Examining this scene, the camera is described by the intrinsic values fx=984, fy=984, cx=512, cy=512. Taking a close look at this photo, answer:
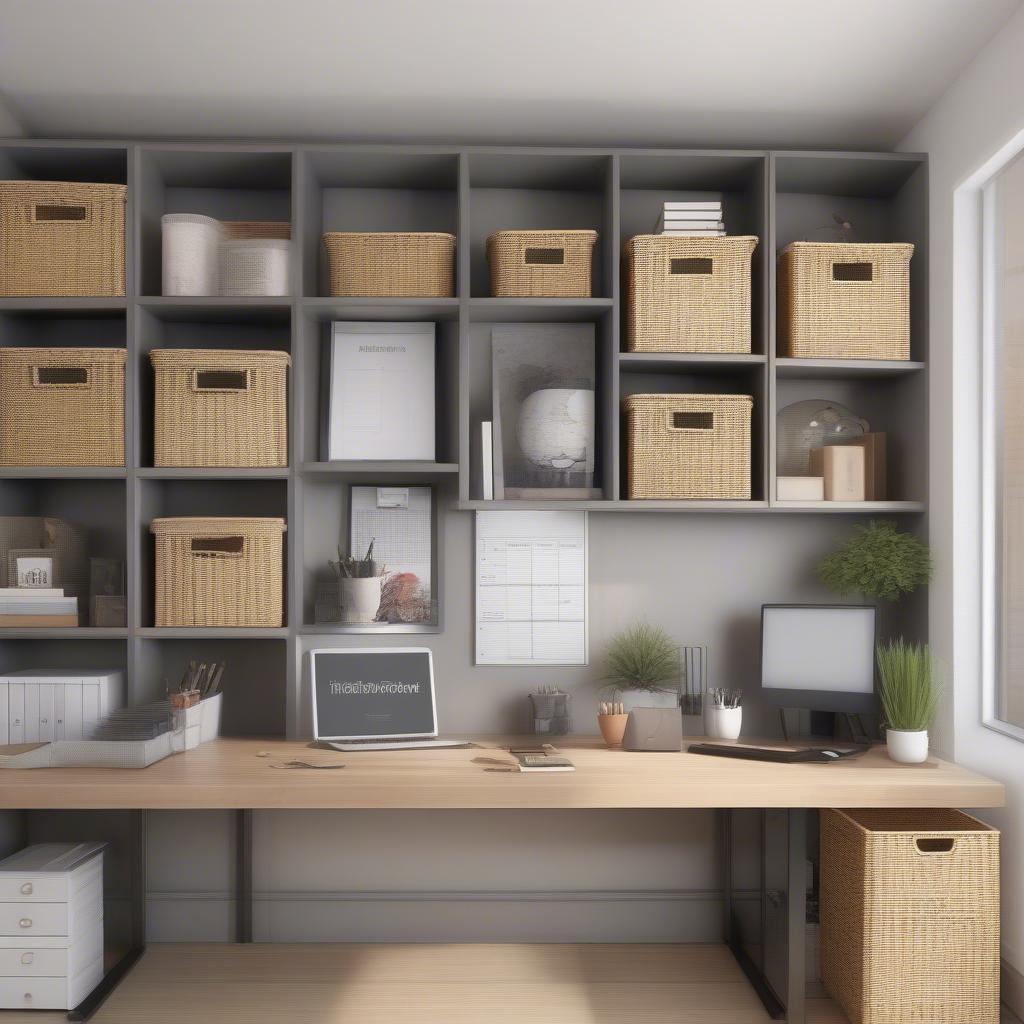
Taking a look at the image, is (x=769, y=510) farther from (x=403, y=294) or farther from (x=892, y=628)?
(x=403, y=294)

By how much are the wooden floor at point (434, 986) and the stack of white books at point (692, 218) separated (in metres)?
2.38

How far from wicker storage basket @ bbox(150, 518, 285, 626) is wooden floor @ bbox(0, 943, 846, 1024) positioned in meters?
1.11

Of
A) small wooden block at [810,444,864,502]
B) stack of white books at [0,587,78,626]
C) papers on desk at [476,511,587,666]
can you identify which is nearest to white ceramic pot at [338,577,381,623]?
papers on desk at [476,511,587,666]

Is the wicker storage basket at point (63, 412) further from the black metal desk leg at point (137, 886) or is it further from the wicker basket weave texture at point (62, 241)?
the black metal desk leg at point (137, 886)

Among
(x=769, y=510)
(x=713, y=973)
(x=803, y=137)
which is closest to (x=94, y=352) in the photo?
(x=769, y=510)

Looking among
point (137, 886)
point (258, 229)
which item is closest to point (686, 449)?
point (258, 229)

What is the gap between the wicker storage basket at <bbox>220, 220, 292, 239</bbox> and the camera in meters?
3.39

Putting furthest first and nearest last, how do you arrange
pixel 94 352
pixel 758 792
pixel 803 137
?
pixel 803 137 → pixel 94 352 → pixel 758 792

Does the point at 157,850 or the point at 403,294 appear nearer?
the point at 403,294

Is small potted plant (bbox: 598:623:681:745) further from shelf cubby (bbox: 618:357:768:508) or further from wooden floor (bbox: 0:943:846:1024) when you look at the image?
wooden floor (bbox: 0:943:846:1024)

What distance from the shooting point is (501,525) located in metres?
3.45

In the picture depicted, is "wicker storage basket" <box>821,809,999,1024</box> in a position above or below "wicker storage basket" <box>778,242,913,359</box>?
below

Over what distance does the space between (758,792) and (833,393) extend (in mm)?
1545

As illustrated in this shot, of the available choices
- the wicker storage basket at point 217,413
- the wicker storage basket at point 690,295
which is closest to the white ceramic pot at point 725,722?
the wicker storage basket at point 690,295
